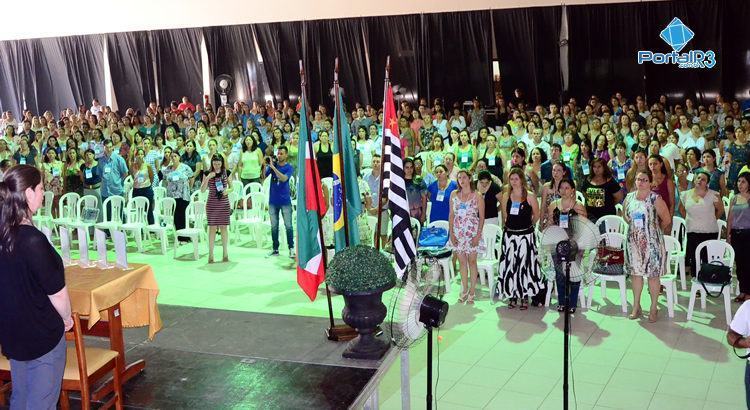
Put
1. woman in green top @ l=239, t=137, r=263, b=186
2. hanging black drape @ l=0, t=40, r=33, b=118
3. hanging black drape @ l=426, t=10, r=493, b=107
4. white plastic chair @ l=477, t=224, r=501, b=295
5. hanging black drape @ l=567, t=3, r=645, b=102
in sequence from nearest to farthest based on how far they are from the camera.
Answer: white plastic chair @ l=477, t=224, r=501, b=295, woman in green top @ l=239, t=137, r=263, b=186, hanging black drape @ l=567, t=3, r=645, b=102, hanging black drape @ l=426, t=10, r=493, b=107, hanging black drape @ l=0, t=40, r=33, b=118

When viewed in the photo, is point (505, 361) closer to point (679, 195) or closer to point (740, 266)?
point (740, 266)

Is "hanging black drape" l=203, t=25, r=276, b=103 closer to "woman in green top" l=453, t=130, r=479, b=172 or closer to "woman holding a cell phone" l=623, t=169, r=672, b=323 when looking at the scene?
"woman in green top" l=453, t=130, r=479, b=172

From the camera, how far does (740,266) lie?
7676 millimetres

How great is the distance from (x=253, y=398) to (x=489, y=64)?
14143 millimetres

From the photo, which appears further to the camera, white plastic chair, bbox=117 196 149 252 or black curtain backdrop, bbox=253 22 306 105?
black curtain backdrop, bbox=253 22 306 105

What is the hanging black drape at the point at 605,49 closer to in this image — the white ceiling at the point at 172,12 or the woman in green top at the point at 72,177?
the white ceiling at the point at 172,12

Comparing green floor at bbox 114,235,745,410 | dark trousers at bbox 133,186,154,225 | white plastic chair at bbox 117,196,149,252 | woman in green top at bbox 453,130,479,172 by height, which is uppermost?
woman in green top at bbox 453,130,479,172

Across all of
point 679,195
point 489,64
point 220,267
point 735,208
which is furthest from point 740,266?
point 489,64

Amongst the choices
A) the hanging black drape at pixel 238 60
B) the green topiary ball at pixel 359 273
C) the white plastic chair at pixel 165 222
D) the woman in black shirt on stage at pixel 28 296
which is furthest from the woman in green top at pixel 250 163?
the woman in black shirt on stage at pixel 28 296

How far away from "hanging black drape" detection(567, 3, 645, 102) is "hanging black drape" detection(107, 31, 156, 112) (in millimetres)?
10580

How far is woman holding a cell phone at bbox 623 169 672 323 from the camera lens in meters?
7.07

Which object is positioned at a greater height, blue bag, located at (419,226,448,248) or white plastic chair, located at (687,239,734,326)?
blue bag, located at (419,226,448,248)

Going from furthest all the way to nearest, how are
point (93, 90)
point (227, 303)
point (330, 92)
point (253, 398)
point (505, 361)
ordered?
point (93, 90) → point (330, 92) → point (227, 303) → point (505, 361) → point (253, 398)
